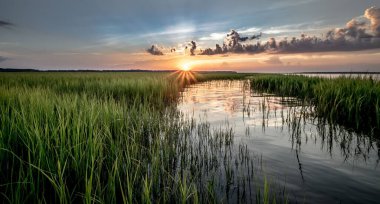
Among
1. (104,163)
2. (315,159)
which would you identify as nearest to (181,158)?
(104,163)

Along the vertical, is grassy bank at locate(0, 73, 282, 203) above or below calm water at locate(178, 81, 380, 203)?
above

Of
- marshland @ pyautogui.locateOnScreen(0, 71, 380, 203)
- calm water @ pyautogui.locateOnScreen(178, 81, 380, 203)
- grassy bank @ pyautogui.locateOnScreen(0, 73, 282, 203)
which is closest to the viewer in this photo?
grassy bank @ pyautogui.locateOnScreen(0, 73, 282, 203)

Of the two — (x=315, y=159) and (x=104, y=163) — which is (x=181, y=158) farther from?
(x=315, y=159)

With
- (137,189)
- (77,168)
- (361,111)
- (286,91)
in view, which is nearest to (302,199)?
(137,189)

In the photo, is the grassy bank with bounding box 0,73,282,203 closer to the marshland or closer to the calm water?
the marshland

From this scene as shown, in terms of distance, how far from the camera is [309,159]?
6.50 meters

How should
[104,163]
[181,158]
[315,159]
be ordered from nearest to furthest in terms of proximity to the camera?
[104,163] < [181,158] < [315,159]

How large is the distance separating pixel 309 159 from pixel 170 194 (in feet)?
12.7

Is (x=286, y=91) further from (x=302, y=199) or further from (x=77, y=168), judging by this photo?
(x=77, y=168)

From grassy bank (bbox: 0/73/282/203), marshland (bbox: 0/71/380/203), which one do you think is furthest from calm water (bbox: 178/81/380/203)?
grassy bank (bbox: 0/73/282/203)

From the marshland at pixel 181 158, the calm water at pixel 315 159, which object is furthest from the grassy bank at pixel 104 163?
the calm water at pixel 315 159

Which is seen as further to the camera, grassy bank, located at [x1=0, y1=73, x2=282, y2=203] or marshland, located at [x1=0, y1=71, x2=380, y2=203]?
marshland, located at [x1=0, y1=71, x2=380, y2=203]

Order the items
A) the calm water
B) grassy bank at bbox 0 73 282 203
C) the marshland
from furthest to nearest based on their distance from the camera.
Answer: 1. the calm water
2. the marshland
3. grassy bank at bbox 0 73 282 203

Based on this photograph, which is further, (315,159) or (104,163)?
(315,159)
